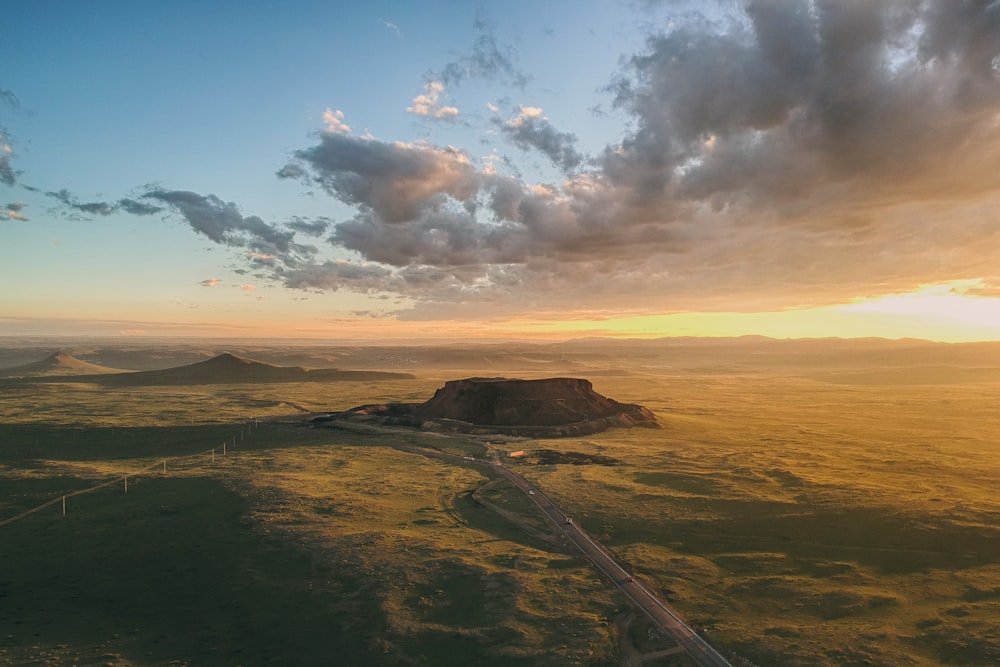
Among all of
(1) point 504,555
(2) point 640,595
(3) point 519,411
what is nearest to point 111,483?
(1) point 504,555

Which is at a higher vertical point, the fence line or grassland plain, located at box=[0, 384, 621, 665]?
grassland plain, located at box=[0, 384, 621, 665]

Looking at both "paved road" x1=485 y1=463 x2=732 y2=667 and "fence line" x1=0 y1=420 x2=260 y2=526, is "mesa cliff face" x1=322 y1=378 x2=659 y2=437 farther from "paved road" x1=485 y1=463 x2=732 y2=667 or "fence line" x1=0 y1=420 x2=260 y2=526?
"paved road" x1=485 y1=463 x2=732 y2=667

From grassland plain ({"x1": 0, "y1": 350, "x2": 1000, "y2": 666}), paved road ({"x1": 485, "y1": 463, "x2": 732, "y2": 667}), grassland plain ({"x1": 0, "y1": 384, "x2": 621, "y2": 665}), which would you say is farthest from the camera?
grassland plain ({"x1": 0, "y1": 350, "x2": 1000, "y2": 666})

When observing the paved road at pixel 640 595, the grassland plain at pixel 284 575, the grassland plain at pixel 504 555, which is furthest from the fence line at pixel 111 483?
the paved road at pixel 640 595

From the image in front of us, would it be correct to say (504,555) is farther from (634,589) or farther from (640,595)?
(640,595)

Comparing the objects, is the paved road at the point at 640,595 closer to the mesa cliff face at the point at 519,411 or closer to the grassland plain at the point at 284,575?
the grassland plain at the point at 284,575

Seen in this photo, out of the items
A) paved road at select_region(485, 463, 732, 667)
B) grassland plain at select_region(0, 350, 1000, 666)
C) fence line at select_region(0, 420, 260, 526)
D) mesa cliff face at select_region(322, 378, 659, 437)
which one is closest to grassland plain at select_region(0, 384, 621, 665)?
grassland plain at select_region(0, 350, 1000, 666)
